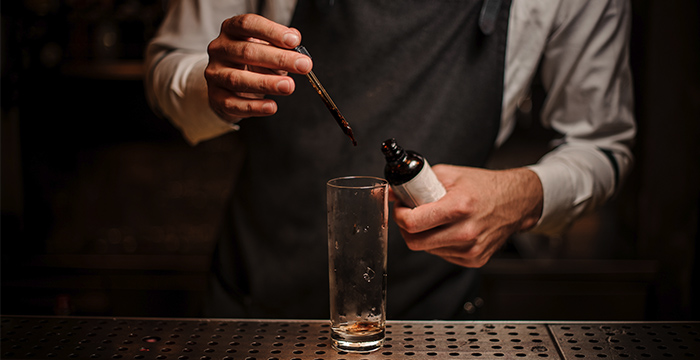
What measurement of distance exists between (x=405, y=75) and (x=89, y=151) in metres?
2.21

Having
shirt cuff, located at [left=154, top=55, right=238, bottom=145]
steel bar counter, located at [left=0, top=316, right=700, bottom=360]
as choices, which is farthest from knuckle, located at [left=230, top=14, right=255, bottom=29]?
steel bar counter, located at [left=0, top=316, right=700, bottom=360]

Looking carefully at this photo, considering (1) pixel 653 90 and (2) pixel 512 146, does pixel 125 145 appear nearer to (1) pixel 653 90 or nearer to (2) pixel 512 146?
(2) pixel 512 146

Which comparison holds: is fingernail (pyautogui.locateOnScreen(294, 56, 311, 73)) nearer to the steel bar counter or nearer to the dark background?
the steel bar counter

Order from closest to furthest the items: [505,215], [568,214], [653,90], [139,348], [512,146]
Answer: [139,348]
[505,215]
[568,214]
[653,90]
[512,146]

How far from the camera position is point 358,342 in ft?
3.19

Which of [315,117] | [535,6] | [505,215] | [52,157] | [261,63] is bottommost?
[52,157]

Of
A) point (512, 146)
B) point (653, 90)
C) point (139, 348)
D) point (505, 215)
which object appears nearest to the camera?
point (139, 348)

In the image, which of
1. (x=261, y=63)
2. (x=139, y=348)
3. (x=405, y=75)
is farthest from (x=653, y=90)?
(x=139, y=348)

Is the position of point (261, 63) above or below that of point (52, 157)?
above

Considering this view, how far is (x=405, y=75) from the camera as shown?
1.46 m

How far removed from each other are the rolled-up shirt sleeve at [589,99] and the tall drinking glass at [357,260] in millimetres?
602

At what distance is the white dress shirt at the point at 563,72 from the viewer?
4.73 feet

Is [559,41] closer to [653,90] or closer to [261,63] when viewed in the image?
[261,63]

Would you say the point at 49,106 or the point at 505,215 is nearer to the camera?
the point at 505,215
